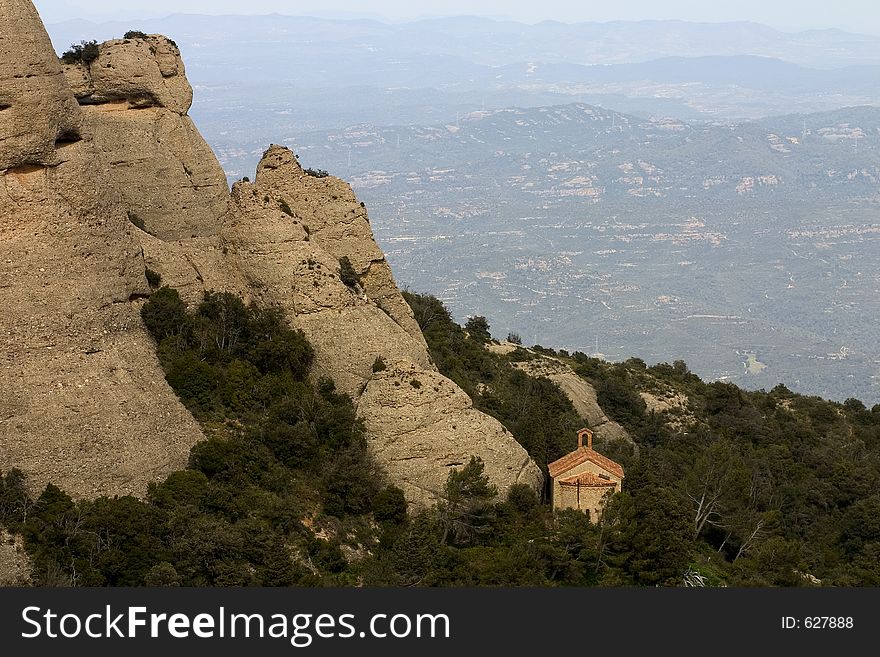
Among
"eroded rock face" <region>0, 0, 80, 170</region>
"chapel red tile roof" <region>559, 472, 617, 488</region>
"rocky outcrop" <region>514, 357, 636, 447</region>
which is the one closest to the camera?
"eroded rock face" <region>0, 0, 80, 170</region>

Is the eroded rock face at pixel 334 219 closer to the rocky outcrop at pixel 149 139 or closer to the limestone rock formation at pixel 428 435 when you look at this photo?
the rocky outcrop at pixel 149 139

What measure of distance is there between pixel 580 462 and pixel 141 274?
12225 millimetres

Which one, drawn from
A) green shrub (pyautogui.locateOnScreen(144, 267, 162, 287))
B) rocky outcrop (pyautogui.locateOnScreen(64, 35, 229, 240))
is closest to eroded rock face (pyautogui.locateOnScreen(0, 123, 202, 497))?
green shrub (pyautogui.locateOnScreen(144, 267, 162, 287))

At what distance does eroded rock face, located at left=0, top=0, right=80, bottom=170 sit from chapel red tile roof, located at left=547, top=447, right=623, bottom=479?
14749mm

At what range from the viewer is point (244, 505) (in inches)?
1064

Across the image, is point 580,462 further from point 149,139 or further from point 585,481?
point 149,139

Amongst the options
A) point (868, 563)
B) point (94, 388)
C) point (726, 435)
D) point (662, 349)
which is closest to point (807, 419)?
point (726, 435)

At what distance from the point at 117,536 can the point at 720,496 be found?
20.2m

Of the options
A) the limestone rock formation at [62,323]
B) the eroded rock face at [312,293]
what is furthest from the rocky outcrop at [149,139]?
the limestone rock formation at [62,323]

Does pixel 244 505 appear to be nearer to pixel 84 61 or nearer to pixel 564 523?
pixel 564 523

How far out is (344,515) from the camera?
28844 mm

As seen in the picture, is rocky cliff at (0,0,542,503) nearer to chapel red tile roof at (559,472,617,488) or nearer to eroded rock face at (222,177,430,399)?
eroded rock face at (222,177,430,399)

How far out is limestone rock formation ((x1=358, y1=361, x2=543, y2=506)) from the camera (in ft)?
98.1

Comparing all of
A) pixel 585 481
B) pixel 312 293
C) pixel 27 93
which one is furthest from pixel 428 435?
pixel 27 93
